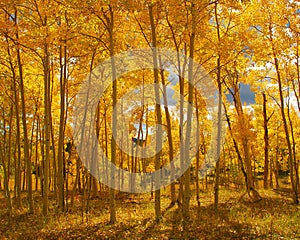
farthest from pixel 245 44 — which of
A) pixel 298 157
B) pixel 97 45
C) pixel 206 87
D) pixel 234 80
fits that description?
pixel 298 157

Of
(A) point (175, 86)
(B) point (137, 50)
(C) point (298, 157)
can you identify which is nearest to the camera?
(B) point (137, 50)

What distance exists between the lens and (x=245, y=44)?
11.6 m

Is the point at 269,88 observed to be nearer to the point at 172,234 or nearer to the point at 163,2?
the point at 163,2

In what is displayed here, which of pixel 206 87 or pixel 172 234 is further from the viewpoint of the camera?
pixel 206 87

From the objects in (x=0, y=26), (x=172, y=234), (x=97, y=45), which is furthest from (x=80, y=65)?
(x=172, y=234)

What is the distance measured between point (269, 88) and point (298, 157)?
50.3ft

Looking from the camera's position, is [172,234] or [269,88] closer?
[172,234]

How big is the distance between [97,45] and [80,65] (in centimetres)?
208

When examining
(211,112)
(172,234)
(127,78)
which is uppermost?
(127,78)

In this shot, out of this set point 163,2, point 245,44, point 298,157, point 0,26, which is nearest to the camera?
point 163,2

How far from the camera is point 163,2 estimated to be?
9422 millimetres

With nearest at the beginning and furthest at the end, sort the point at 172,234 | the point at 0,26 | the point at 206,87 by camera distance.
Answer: the point at 172,234 < the point at 0,26 < the point at 206,87

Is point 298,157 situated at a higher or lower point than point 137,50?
lower

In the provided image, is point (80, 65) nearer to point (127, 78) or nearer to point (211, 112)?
point (127, 78)
